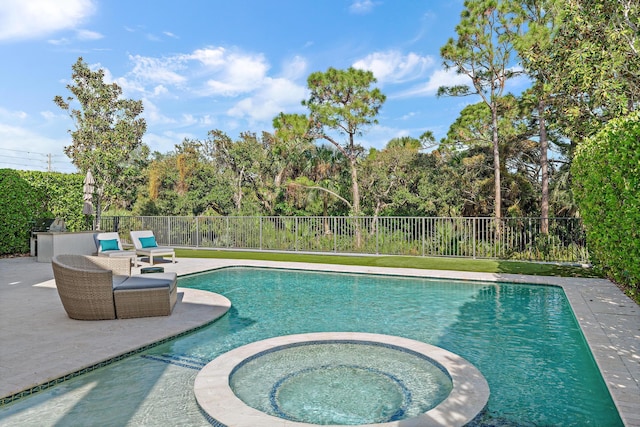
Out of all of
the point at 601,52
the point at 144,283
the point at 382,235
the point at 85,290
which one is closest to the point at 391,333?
the point at 144,283

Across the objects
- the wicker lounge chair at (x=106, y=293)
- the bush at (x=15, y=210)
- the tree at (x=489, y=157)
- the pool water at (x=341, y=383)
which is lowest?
the pool water at (x=341, y=383)

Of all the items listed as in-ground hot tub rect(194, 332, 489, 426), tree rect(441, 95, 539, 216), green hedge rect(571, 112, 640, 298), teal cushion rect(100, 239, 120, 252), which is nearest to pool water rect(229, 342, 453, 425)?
in-ground hot tub rect(194, 332, 489, 426)

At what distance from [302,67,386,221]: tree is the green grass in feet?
18.0

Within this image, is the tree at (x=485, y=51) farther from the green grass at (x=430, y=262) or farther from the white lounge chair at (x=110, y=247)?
the white lounge chair at (x=110, y=247)

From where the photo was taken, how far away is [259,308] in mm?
7109

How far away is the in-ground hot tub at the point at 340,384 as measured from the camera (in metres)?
3.21

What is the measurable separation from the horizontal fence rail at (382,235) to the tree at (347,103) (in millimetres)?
3553

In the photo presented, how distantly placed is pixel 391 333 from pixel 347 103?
15804 millimetres

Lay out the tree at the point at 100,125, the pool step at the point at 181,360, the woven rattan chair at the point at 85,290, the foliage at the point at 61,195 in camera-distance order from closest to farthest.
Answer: the pool step at the point at 181,360, the woven rattan chair at the point at 85,290, the foliage at the point at 61,195, the tree at the point at 100,125

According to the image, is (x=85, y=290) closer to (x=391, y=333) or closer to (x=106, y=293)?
(x=106, y=293)

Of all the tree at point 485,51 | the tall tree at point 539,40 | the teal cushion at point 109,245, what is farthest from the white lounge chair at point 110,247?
the tree at point 485,51

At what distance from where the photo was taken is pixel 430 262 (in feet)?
42.0

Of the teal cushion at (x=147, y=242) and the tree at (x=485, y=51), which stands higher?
the tree at (x=485, y=51)

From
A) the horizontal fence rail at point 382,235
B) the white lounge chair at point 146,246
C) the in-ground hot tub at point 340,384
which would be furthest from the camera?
the horizontal fence rail at point 382,235
